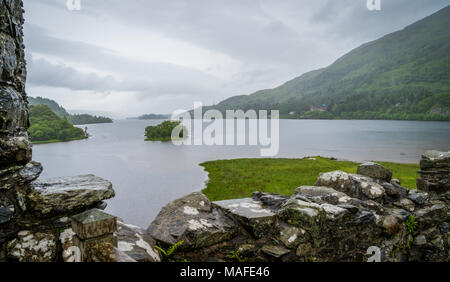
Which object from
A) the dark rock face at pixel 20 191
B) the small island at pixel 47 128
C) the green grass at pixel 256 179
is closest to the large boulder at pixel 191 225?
the dark rock face at pixel 20 191

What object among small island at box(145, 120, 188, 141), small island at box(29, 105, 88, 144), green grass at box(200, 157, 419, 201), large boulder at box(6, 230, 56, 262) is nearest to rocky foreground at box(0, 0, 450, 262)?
large boulder at box(6, 230, 56, 262)

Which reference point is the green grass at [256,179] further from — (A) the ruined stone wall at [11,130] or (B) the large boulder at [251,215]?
(A) the ruined stone wall at [11,130]

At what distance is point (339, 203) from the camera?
16.6 ft

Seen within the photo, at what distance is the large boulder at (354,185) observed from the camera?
5.61 m

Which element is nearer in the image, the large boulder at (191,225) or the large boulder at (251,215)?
the large boulder at (191,225)

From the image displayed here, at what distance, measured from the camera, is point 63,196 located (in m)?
3.16

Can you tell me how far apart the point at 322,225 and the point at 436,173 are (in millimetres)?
4188

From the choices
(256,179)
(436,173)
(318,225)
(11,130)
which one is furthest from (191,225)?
(256,179)

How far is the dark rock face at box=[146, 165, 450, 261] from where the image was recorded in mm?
3867

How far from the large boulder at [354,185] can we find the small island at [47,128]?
8919cm

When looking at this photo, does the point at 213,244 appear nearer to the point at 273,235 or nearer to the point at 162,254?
the point at 162,254

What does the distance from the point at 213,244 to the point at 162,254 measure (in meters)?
0.74

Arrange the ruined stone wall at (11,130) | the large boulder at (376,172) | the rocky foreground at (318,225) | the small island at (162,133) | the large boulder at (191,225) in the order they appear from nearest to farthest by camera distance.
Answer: the ruined stone wall at (11,130) < the large boulder at (191,225) < the rocky foreground at (318,225) < the large boulder at (376,172) < the small island at (162,133)

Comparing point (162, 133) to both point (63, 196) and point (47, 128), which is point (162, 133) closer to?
point (47, 128)
